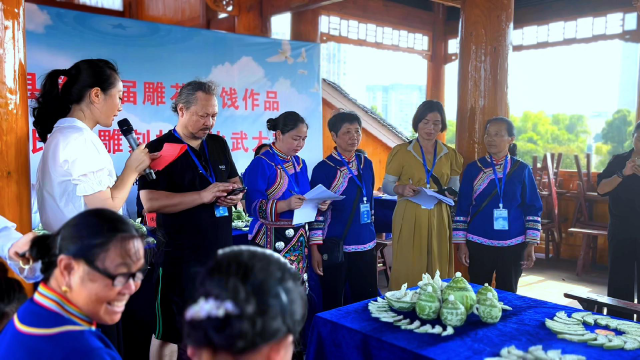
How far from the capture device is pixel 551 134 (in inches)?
367

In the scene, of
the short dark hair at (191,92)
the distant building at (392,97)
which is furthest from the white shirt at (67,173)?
the distant building at (392,97)

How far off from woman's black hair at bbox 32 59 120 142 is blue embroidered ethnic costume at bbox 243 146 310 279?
96 cm

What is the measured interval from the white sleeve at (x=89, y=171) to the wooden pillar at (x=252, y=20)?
13.3 ft

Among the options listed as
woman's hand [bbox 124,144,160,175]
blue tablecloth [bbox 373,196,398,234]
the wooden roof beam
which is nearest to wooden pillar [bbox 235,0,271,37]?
the wooden roof beam

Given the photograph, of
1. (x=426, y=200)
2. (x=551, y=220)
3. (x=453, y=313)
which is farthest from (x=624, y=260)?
(x=551, y=220)

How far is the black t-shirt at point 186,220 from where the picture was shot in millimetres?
2150

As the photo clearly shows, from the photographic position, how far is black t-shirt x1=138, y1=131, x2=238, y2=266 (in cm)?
215

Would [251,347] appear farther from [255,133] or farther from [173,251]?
[255,133]

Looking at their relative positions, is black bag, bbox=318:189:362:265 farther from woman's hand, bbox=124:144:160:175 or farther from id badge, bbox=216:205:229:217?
woman's hand, bbox=124:144:160:175

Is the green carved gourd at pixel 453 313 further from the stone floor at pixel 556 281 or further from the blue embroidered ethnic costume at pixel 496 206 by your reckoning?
the stone floor at pixel 556 281

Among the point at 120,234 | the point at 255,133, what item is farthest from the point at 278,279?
the point at 255,133

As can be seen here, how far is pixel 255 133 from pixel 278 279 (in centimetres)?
442

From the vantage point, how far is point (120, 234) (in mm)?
974

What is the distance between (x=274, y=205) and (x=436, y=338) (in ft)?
3.67
